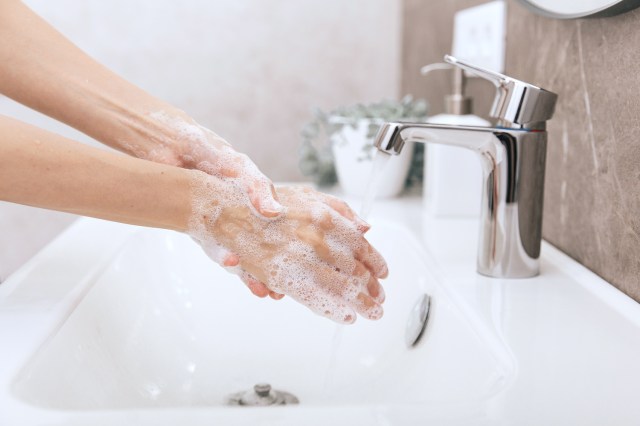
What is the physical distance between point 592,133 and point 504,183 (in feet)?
0.35

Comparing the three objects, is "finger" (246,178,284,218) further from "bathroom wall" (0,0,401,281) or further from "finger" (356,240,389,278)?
"bathroom wall" (0,0,401,281)

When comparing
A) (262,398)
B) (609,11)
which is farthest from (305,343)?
(609,11)

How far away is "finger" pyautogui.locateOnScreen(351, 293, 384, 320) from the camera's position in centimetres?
62

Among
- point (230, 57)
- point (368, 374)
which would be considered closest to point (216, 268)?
point (368, 374)

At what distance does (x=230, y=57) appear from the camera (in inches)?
62.8

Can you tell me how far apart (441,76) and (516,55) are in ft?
1.20

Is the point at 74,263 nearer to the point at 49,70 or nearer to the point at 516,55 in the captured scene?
the point at 49,70

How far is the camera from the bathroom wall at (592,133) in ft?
2.06

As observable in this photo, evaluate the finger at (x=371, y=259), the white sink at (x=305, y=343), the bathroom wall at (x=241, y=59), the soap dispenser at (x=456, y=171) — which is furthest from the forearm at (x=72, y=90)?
the bathroom wall at (x=241, y=59)

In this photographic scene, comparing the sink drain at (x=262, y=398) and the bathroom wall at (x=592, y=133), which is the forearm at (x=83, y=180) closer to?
the sink drain at (x=262, y=398)

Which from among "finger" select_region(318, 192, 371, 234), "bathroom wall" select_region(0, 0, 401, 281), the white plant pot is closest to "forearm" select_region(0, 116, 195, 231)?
"finger" select_region(318, 192, 371, 234)

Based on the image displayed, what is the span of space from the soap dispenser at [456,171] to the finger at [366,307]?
370 millimetres

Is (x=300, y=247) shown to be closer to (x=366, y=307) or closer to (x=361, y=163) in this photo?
(x=366, y=307)

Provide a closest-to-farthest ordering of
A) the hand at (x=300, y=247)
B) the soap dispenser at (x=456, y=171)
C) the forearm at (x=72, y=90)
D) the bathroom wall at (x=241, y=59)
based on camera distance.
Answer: the hand at (x=300, y=247), the forearm at (x=72, y=90), the soap dispenser at (x=456, y=171), the bathroom wall at (x=241, y=59)
